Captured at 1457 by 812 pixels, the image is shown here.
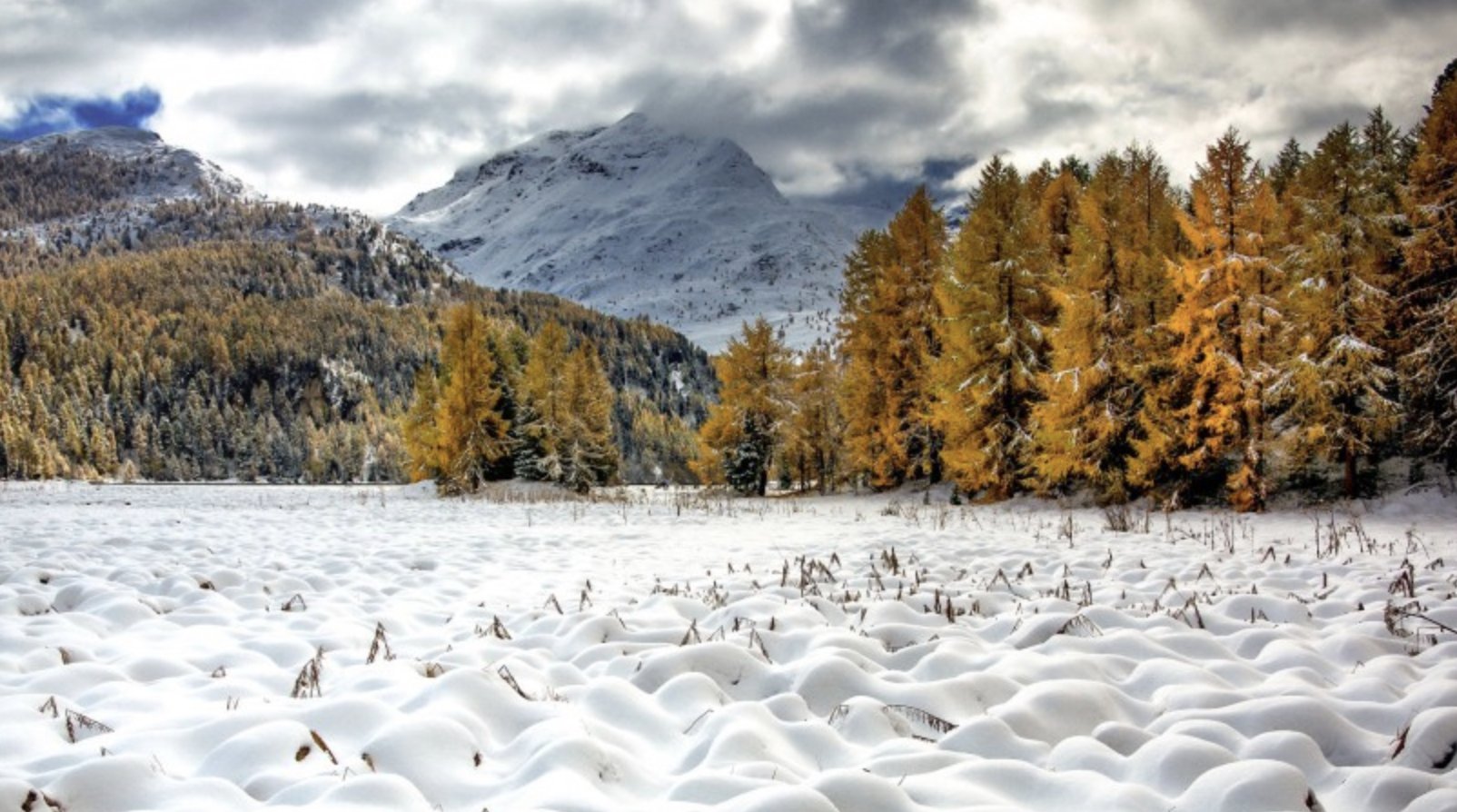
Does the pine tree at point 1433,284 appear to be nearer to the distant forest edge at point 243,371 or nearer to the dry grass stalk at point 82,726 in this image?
the dry grass stalk at point 82,726

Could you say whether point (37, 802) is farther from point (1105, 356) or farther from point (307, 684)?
point (1105, 356)

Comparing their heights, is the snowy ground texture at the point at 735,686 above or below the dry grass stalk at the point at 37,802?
below

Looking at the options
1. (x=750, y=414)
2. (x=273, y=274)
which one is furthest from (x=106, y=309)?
(x=750, y=414)

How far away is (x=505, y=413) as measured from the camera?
3881cm

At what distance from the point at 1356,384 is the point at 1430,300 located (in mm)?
3513

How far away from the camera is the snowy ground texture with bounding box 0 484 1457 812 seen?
8.64 ft

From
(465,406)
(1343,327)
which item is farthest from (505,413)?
(1343,327)

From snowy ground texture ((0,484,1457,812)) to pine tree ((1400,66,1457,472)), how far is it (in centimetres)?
Answer: 1272

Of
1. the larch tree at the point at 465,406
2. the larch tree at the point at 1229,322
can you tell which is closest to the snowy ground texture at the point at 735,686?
the larch tree at the point at 1229,322

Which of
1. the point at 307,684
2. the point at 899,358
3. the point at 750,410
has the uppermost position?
the point at 899,358

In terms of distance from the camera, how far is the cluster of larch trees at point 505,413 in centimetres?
3456

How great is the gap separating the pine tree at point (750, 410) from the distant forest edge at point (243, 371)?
611 inches

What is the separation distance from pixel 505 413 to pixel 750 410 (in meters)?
13.5

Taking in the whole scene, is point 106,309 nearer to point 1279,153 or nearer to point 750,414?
point 750,414
